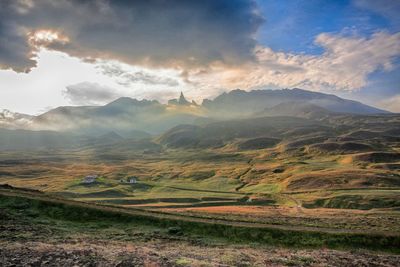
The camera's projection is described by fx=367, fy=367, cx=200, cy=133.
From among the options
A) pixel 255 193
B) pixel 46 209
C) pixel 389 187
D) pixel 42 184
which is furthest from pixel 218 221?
pixel 42 184

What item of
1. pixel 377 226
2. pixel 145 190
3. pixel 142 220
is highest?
A: pixel 142 220

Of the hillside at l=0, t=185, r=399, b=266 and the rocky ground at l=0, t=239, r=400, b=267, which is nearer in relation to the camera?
the rocky ground at l=0, t=239, r=400, b=267

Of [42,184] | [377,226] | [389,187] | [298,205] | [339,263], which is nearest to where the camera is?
[339,263]

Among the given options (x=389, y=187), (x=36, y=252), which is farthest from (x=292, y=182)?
(x=36, y=252)

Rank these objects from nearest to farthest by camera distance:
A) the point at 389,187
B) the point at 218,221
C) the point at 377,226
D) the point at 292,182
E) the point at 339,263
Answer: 1. the point at 339,263
2. the point at 218,221
3. the point at 377,226
4. the point at 389,187
5. the point at 292,182

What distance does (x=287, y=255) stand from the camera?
35.4 metres

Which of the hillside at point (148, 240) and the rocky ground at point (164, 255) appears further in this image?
the hillside at point (148, 240)

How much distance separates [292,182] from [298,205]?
128 feet

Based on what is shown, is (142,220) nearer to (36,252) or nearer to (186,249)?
(186,249)

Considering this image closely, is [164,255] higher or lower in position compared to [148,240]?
higher

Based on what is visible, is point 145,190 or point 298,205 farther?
point 145,190

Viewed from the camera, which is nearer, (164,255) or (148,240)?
(164,255)

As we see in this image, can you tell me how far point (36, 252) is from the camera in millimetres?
27750

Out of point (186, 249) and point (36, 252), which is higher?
point (36, 252)
